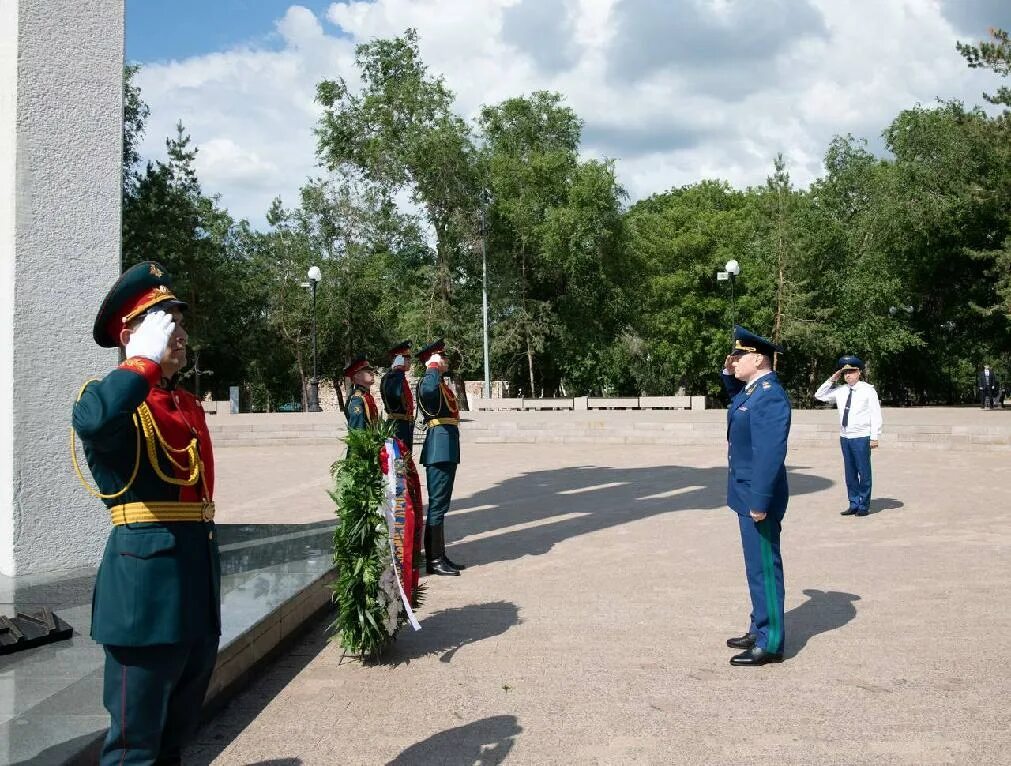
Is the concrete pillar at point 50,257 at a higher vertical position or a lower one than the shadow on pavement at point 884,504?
higher

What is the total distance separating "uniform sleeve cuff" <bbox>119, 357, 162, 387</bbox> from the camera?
2.70 meters

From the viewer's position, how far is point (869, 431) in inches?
436

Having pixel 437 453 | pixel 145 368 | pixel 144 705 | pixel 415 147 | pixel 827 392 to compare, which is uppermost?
pixel 415 147

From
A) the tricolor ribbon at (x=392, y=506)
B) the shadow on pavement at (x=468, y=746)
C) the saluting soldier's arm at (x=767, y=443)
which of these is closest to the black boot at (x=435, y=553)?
the tricolor ribbon at (x=392, y=506)

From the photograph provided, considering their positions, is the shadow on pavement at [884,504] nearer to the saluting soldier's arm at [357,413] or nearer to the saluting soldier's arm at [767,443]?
the saluting soldier's arm at [357,413]

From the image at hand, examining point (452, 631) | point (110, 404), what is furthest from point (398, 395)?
point (110, 404)

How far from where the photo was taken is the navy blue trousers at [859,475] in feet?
35.3

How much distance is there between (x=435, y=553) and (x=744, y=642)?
10.5ft

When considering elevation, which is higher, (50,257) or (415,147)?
(415,147)

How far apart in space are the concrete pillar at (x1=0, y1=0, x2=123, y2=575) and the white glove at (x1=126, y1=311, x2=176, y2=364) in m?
3.93

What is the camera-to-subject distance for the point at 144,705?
273 cm

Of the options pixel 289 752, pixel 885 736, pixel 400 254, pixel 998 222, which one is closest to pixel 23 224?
pixel 289 752

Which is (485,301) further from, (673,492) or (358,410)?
(358,410)

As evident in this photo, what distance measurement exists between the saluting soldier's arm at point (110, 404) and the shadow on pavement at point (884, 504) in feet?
32.9
